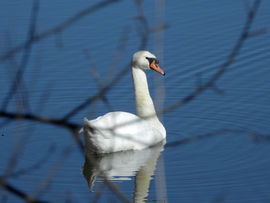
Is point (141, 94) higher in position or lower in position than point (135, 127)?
higher

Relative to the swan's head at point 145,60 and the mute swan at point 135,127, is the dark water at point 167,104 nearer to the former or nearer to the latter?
the mute swan at point 135,127

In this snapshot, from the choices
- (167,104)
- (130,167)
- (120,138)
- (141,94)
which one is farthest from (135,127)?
(167,104)

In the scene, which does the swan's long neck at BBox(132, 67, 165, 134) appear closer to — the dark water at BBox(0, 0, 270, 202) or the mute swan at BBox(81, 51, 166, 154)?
the mute swan at BBox(81, 51, 166, 154)

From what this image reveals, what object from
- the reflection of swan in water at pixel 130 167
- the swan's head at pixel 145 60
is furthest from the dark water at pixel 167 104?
the swan's head at pixel 145 60

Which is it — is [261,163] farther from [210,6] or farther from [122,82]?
[210,6]

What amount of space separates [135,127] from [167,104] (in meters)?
1.90

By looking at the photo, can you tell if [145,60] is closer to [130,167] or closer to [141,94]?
[141,94]

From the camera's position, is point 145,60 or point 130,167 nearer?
point 130,167

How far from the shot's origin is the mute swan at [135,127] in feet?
24.2

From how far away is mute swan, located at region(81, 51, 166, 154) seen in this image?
738 centimetres

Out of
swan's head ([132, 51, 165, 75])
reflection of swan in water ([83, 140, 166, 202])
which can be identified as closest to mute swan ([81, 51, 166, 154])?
swan's head ([132, 51, 165, 75])

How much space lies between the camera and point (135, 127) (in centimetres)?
782

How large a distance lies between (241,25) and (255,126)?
496cm

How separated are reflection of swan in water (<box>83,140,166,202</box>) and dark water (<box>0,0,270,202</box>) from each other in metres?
0.02
